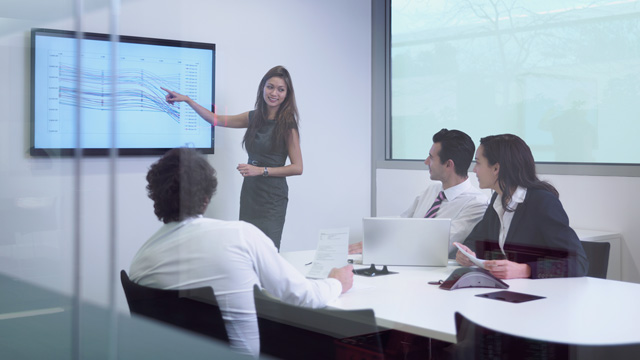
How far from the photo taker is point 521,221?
1759mm

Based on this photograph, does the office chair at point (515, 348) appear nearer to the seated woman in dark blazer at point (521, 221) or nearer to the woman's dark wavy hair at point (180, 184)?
the seated woman in dark blazer at point (521, 221)

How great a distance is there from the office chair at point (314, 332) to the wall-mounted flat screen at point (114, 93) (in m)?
0.55

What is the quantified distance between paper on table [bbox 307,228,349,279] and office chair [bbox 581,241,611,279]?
2.23ft

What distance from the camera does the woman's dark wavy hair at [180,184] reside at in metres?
2.01

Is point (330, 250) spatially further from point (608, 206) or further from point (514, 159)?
point (608, 206)

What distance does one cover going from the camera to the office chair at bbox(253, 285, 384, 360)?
Answer: 1.71m

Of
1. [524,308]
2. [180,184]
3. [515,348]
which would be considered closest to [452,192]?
[524,308]

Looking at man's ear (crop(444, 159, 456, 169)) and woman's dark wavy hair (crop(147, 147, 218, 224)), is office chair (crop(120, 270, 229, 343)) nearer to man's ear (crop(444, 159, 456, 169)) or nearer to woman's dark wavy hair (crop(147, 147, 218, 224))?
woman's dark wavy hair (crop(147, 147, 218, 224))

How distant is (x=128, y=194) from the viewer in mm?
2227

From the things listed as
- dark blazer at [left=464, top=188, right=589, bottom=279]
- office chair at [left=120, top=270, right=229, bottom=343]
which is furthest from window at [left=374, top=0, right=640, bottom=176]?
office chair at [left=120, top=270, right=229, bottom=343]

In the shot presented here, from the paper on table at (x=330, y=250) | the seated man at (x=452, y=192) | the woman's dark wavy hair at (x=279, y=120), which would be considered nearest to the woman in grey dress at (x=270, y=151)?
the woman's dark wavy hair at (x=279, y=120)

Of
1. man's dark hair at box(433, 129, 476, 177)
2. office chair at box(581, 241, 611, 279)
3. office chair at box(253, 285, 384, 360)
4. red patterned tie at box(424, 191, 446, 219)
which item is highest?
man's dark hair at box(433, 129, 476, 177)

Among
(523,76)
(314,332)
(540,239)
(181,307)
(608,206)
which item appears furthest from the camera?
(181,307)

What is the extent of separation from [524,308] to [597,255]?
30 centimetres
